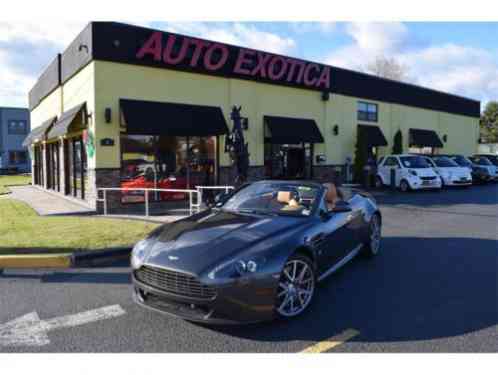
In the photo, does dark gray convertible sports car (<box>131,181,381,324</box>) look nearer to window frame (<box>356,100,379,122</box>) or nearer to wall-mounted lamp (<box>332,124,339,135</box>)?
wall-mounted lamp (<box>332,124,339,135</box>)

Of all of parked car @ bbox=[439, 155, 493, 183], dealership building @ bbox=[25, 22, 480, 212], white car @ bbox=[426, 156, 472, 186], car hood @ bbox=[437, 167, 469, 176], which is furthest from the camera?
parked car @ bbox=[439, 155, 493, 183]

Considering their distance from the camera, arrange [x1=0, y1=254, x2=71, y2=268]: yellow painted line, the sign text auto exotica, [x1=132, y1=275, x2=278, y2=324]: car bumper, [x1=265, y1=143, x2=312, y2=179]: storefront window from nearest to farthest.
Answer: [x1=132, y1=275, x2=278, y2=324]: car bumper
[x1=0, y1=254, x2=71, y2=268]: yellow painted line
the sign text auto exotica
[x1=265, y1=143, x2=312, y2=179]: storefront window

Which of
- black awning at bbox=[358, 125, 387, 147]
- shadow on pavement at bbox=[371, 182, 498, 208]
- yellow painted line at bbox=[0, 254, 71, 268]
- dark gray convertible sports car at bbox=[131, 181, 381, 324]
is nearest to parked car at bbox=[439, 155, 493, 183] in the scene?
black awning at bbox=[358, 125, 387, 147]

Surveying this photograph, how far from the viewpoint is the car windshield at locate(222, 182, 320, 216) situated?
4.90m

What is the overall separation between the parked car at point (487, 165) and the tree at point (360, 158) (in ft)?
26.5

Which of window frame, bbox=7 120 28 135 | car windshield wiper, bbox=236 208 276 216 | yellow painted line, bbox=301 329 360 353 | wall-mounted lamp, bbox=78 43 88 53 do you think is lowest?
yellow painted line, bbox=301 329 360 353

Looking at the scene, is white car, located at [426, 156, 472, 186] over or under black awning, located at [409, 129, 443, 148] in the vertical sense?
under

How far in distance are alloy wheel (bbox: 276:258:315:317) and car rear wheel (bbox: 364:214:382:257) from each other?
7.66 feet

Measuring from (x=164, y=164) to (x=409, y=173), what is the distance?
10718 mm

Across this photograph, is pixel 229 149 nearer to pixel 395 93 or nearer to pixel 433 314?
pixel 433 314

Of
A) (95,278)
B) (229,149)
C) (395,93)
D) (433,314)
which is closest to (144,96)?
(229,149)

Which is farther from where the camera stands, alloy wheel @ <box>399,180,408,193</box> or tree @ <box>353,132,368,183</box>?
tree @ <box>353,132,368,183</box>

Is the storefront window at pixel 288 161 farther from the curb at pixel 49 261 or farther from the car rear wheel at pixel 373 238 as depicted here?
the curb at pixel 49 261

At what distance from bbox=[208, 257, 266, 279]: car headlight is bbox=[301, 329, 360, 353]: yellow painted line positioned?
84 centimetres
